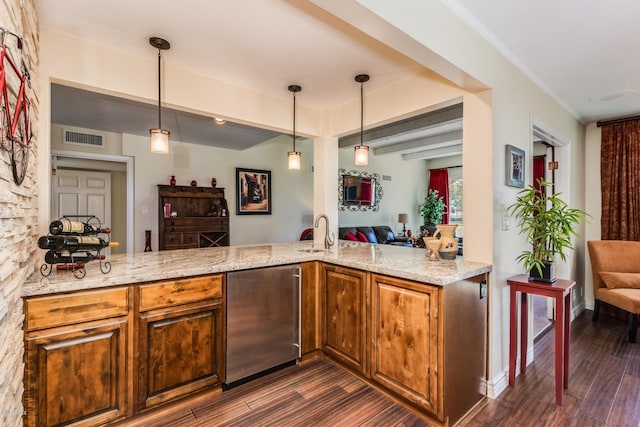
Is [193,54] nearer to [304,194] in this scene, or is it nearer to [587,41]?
[587,41]

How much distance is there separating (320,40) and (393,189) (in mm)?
6021

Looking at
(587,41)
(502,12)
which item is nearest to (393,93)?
(502,12)

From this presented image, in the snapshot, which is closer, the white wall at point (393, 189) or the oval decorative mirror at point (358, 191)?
the oval decorative mirror at point (358, 191)

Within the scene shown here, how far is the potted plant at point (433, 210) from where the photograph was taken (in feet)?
25.3

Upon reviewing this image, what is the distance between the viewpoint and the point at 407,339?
191cm

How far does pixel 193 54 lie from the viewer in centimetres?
220

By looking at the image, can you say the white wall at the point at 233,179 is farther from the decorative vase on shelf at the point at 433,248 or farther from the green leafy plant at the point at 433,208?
the decorative vase on shelf at the point at 433,248

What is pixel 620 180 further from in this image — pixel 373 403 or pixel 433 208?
pixel 433 208

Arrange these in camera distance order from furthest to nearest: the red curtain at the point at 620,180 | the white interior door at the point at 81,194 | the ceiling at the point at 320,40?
the white interior door at the point at 81,194 → the red curtain at the point at 620,180 → the ceiling at the point at 320,40

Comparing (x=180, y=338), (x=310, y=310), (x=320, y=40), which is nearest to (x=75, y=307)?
(x=180, y=338)

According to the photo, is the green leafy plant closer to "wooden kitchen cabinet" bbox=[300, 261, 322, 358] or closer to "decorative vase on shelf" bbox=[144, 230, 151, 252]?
"wooden kitchen cabinet" bbox=[300, 261, 322, 358]

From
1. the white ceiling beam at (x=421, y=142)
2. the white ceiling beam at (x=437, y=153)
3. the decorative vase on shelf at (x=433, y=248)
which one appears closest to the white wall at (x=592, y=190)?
the white ceiling beam at (x=421, y=142)

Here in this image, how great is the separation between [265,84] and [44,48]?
1.45 meters

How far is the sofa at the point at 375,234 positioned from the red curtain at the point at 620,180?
11.1 feet
